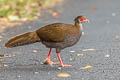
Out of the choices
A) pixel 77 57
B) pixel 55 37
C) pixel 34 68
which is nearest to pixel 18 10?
pixel 77 57

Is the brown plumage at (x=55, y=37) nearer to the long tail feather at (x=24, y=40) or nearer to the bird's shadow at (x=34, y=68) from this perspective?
the long tail feather at (x=24, y=40)

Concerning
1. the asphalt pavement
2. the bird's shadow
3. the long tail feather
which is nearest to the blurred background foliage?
the asphalt pavement

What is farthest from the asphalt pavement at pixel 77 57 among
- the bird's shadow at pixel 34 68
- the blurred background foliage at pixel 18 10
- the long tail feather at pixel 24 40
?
the blurred background foliage at pixel 18 10

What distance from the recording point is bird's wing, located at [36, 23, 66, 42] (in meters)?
7.29

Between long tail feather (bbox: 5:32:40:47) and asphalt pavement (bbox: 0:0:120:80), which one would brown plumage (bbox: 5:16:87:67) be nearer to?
long tail feather (bbox: 5:32:40:47)

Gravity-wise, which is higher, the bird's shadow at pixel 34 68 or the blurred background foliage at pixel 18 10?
the bird's shadow at pixel 34 68

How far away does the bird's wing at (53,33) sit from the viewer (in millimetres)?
7285

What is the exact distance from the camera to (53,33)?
733 cm

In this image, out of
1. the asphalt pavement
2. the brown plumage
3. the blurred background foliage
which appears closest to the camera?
the asphalt pavement

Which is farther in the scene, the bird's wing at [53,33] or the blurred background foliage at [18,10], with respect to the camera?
the blurred background foliage at [18,10]

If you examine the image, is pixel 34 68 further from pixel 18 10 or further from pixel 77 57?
pixel 18 10

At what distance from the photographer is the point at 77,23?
7520 mm

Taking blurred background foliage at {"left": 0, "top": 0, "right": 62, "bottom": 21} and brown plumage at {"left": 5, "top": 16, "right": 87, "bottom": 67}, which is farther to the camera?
blurred background foliage at {"left": 0, "top": 0, "right": 62, "bottom": 21}

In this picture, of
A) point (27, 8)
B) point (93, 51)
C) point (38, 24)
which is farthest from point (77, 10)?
point (93, 51)
